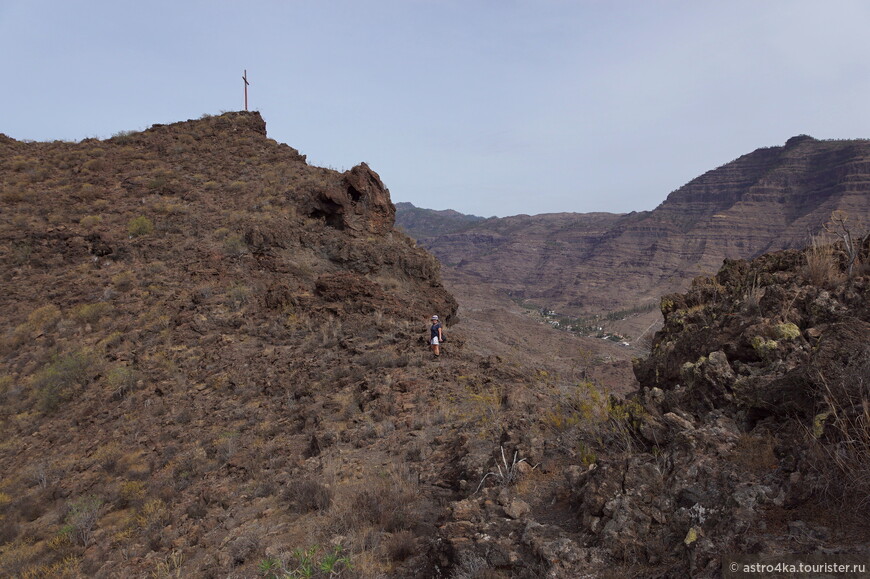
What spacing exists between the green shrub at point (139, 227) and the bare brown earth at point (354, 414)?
50 millimetres

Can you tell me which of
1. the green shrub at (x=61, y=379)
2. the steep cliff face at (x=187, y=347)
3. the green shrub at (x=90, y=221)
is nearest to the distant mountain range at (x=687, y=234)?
the steep cliff face at (x=187, y=347)

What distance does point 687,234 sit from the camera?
399ft

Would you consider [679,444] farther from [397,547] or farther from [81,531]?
[81,531]

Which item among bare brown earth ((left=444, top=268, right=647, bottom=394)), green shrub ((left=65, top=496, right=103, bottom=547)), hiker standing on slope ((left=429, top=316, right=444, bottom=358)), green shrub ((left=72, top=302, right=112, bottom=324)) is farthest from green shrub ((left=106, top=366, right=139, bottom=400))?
bare brown earth ((left=444, top=268, right=647, bottom=394))

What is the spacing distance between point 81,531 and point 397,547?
15.6 ft

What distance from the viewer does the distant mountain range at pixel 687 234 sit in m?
104

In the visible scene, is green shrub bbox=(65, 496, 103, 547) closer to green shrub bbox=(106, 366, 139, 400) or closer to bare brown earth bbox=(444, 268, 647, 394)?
green shrub bbox=(106, 366, 139, 400)

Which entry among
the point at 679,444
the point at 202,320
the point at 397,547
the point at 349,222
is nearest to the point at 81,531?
the point at 397,547

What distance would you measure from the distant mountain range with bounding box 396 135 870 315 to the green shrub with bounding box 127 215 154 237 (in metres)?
76.6

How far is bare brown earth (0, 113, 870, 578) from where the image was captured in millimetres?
2553

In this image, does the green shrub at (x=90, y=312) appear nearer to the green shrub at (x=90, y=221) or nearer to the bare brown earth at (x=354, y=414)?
the bare brown earth at (x=354, y=414)

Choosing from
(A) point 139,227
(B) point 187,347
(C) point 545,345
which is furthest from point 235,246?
(C) point 545,345

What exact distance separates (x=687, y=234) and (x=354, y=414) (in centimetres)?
13592

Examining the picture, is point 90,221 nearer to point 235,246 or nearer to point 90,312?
point 90,312
